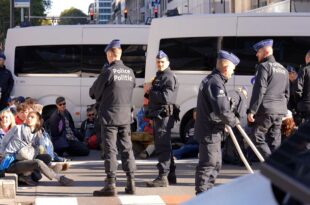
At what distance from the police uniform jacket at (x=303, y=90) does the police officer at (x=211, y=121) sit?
4040 millimetres

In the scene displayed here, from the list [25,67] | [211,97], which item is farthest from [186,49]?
[211,97]

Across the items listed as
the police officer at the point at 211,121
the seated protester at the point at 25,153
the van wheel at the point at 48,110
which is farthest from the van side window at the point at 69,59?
the police officer at the point at 211,121

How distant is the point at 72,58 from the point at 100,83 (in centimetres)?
754

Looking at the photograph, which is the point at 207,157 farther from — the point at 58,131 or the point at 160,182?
the point at 58,131

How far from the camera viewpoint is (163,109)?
9.05 meters

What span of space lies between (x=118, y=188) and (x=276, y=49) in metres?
5.48

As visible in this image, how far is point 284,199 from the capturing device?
225cm

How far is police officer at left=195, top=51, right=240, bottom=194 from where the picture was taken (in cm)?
Answer: 725

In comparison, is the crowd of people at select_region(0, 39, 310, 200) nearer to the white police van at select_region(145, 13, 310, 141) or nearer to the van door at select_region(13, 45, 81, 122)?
the white police van at select_region(145, 13, 310, 141)

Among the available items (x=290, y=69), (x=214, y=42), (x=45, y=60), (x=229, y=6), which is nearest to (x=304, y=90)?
(x=290, y=69)

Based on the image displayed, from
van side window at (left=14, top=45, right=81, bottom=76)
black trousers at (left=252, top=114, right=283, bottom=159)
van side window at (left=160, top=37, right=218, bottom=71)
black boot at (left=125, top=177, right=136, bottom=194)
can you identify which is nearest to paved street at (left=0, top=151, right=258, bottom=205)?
black boot at (left=125, top=177, right=136, bottom=194)

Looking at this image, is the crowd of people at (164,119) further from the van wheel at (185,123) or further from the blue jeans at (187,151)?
the van wheel at (185,123)

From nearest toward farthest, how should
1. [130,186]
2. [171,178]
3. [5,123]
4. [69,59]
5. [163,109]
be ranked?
1. [130,186]
2. [163,109]
3. [171,178]
4. [5,123]
5. [69,59]

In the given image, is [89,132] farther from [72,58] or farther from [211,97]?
[211,97]
